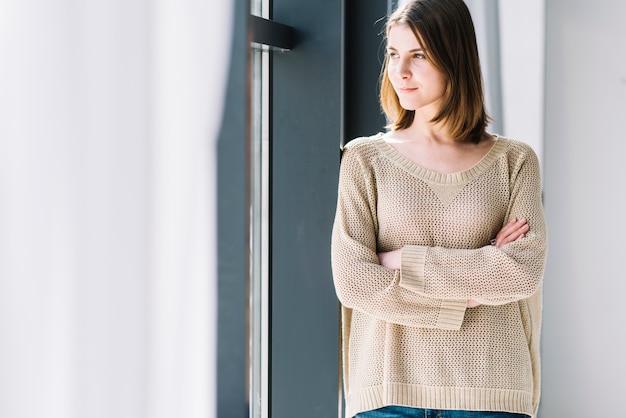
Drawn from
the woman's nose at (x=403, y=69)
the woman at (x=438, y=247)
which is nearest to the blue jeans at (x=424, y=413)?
the woman at (x=438, y=247)

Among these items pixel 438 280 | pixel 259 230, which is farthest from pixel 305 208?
pixel 438 280

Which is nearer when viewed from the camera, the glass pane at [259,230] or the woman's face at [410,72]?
the woman's face at [410,72]

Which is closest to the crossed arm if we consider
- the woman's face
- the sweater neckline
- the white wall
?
the sweater neckline

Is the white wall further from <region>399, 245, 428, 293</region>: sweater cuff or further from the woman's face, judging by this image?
<region>399, 245, 428, 293</region>: sweater cuff

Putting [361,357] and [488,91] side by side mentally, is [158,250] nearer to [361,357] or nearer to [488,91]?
[361,357]

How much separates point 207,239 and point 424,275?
0.59m

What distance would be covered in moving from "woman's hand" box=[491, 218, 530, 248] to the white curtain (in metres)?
0.73

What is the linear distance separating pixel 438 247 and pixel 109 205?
901 mm

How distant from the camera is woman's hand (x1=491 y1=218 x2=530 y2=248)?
5.83 ft

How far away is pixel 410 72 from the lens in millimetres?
1814

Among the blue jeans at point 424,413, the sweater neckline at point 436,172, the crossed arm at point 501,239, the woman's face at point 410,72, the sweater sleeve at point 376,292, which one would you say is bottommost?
the blue jeans at point 424,413

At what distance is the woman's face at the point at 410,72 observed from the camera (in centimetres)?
181

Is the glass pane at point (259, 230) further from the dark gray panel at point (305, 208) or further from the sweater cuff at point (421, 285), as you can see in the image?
the sweater cuff at point (421, 285)

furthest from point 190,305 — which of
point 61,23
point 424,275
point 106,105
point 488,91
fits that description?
point 488,91
